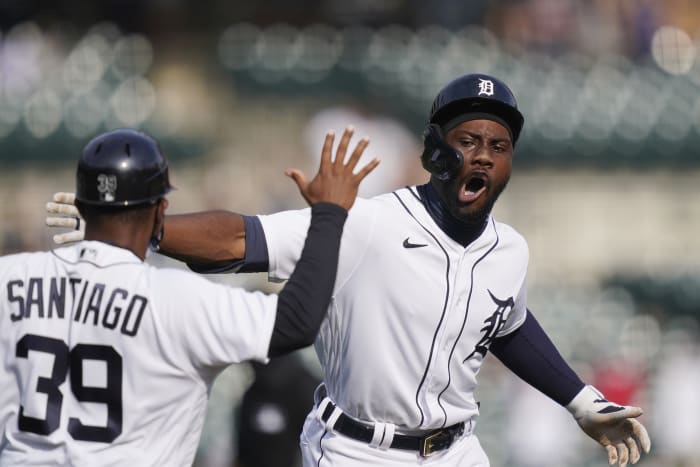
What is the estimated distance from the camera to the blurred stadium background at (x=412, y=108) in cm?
1340

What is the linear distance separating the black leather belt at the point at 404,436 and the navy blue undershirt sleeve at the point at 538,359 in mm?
438

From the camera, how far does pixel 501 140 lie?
4137mm

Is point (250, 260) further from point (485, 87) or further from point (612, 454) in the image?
point (612, 454)

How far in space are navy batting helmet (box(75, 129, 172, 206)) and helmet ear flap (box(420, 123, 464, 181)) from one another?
1053 millimetres

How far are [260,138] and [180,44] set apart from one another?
1.72 m

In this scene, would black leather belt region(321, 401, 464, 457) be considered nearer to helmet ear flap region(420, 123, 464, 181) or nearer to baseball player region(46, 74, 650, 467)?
baseball player region(46, 74, 650, 467)

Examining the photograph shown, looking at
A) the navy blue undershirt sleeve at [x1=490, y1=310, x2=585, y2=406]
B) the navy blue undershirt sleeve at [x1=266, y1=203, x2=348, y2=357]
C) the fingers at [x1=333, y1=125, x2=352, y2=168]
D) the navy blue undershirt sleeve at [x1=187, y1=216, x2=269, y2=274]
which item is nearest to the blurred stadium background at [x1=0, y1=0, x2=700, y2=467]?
the navy blue undershirt sleeve at [x1=490, y1=310, x2=585, y2=406]

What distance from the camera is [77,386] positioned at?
3150mm

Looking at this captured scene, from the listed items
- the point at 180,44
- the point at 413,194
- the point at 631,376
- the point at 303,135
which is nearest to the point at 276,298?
the point at 413,194

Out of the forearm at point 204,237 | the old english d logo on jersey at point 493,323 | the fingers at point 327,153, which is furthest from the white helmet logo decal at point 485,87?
the forearm at point 204,237

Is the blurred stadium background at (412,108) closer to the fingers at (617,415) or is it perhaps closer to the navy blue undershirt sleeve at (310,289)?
the fingers at (617,415)

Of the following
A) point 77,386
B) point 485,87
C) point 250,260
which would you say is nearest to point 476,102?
point 485,87

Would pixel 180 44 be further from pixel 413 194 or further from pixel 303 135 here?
pixel 413 194

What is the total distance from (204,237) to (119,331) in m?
0.72
